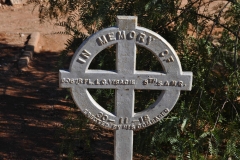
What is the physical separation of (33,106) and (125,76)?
3060 mm

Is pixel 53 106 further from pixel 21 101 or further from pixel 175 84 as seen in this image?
pixel 175 84

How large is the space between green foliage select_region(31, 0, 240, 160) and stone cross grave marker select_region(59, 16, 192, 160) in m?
0.57

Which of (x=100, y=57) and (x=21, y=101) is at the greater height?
(x=100, y=57)

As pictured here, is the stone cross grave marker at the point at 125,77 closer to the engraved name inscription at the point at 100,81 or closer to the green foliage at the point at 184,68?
the engraved name inscription at the point at 100,81

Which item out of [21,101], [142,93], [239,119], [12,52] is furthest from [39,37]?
[239,119]

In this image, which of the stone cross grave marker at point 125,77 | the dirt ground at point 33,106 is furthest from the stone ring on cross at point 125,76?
the dirt ground at point 33,106

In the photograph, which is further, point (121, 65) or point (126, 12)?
point (126, 12)

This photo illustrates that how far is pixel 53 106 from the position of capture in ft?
19.3

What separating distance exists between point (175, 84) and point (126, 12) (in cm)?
104

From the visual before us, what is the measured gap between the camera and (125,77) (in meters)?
3.05

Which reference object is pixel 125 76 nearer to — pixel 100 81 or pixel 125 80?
pixel 125 80

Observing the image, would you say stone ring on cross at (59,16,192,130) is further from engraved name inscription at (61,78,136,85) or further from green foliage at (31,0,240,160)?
green foliage at (31,0,240,160)

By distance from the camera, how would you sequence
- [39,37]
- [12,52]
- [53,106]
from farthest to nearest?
[39,37] < [12,52] < [53,106]

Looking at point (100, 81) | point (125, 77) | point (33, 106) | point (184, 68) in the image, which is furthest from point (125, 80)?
point (33, 106)
